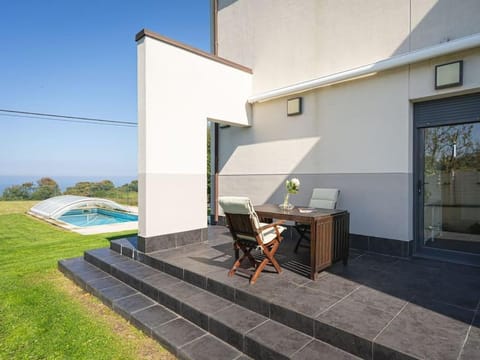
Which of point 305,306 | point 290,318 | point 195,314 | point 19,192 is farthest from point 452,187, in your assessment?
point 19,192

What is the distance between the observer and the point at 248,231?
335 cm

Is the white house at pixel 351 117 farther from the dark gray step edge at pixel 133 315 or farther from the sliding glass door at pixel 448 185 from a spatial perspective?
the dark gray step edge at pixel 133 315

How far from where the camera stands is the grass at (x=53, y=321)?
2520 millimetres

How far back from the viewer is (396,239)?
4273 mm

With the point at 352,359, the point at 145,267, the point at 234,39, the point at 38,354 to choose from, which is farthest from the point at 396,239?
the point at 234,39

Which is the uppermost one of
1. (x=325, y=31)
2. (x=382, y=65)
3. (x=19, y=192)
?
(x=325, y=31)

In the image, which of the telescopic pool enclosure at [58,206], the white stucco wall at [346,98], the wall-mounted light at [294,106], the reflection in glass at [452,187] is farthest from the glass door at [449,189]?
the telescopic pool enclosure at [58,206]

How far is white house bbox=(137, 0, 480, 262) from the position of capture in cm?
393

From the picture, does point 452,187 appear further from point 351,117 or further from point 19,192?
point 19,192

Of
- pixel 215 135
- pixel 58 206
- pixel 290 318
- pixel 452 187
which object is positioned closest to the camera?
pixel 290 318

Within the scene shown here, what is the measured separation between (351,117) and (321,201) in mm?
1586

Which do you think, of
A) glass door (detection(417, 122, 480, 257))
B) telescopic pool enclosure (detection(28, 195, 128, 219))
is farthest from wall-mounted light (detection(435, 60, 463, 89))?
telescopic pool enclosure (detection(28, 195, 128, 219))

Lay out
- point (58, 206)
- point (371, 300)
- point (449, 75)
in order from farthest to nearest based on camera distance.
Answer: point (58, 206) < point (449, 75) < point (371, 300)

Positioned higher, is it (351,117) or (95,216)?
(351,117)
